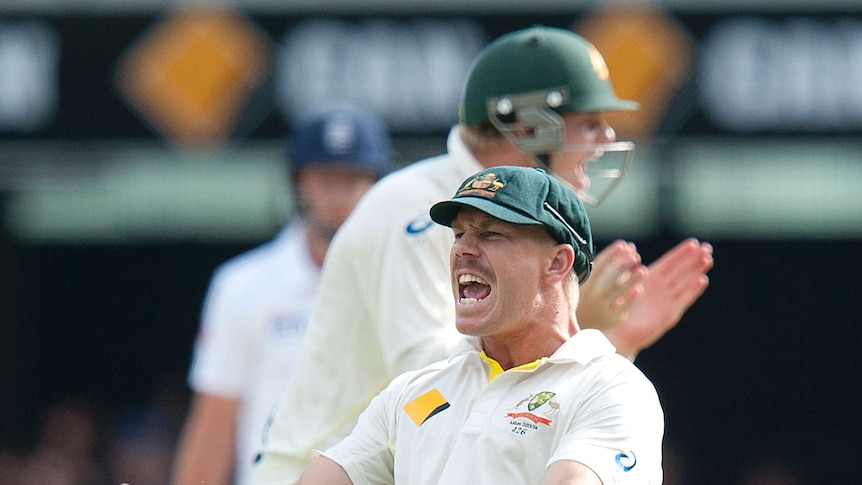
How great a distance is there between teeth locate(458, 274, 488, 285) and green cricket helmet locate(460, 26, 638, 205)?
102 cm

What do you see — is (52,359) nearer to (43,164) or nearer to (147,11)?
(43,164)

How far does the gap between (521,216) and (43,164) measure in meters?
8.65

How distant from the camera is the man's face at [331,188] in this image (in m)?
6.99

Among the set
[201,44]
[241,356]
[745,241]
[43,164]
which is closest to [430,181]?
[241,356]

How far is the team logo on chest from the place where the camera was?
3.85 m


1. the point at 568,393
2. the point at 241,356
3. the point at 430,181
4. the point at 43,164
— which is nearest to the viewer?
the point at 568,393

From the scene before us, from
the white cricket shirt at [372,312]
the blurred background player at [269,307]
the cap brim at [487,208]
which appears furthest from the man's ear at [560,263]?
the blurred background player at [269,307]

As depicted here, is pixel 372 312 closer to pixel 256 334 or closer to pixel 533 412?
pixel 533 412

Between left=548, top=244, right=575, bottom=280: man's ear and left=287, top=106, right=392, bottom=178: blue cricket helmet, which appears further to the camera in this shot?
left=287, top=106, right=392, bottom=178: blue cricket helmet

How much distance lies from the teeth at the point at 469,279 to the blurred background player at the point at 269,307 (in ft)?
8.55

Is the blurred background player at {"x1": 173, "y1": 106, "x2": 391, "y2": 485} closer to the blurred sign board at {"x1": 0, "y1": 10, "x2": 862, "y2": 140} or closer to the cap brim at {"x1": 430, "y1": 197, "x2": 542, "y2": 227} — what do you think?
the cap brim at {"x1": 430, "y1": 197, "x2": 542, "y2": 227}

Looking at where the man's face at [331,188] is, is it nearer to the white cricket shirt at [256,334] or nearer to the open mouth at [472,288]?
the white cricket shirt at [256,334]

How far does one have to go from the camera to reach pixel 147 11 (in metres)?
11.6

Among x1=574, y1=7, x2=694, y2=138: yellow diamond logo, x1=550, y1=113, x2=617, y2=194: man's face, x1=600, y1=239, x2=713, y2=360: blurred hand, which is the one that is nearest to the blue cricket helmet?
x1=550, y1=113, x2=617, y2=194: man's face
